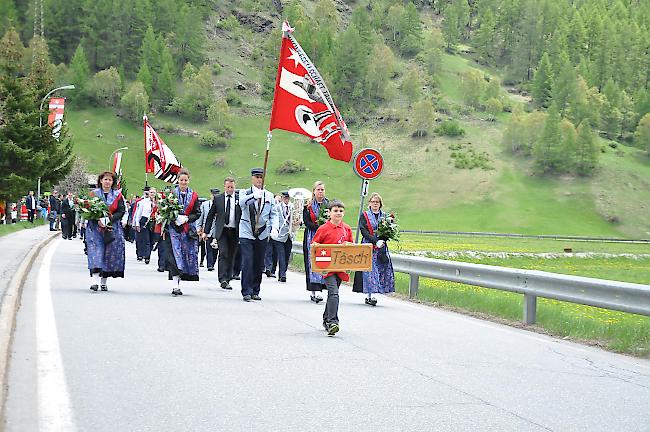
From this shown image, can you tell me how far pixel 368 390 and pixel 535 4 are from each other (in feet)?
597

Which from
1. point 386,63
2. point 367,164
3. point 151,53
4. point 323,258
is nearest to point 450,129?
point 386,63

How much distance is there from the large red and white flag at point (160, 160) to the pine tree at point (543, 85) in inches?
4874

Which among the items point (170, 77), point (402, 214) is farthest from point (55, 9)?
point (402, 214)

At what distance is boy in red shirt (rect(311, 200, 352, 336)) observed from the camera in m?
10.6

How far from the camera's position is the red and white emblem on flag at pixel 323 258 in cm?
1069

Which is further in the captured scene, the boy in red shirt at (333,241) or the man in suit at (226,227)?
the man in suit at (226,227)

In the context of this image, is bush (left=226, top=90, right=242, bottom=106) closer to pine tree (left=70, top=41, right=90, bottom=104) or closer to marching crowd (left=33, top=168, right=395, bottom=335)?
pine tree (left=70, top=41, right=90, bottom=104)

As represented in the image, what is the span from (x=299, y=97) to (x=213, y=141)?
3988 inches

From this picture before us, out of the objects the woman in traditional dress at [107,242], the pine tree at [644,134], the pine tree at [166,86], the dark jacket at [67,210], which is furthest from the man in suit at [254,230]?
the pine tree at [166,86]

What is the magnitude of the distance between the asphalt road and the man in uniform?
4.57ft

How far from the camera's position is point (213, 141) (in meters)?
115

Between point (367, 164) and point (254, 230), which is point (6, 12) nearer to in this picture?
point (367, 164)

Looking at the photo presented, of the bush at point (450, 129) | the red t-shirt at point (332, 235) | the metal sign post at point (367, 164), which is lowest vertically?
the red t-shirt at point (332, 235)

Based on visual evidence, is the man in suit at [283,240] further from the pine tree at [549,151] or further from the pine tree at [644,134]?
the pine tree at [644,134]
